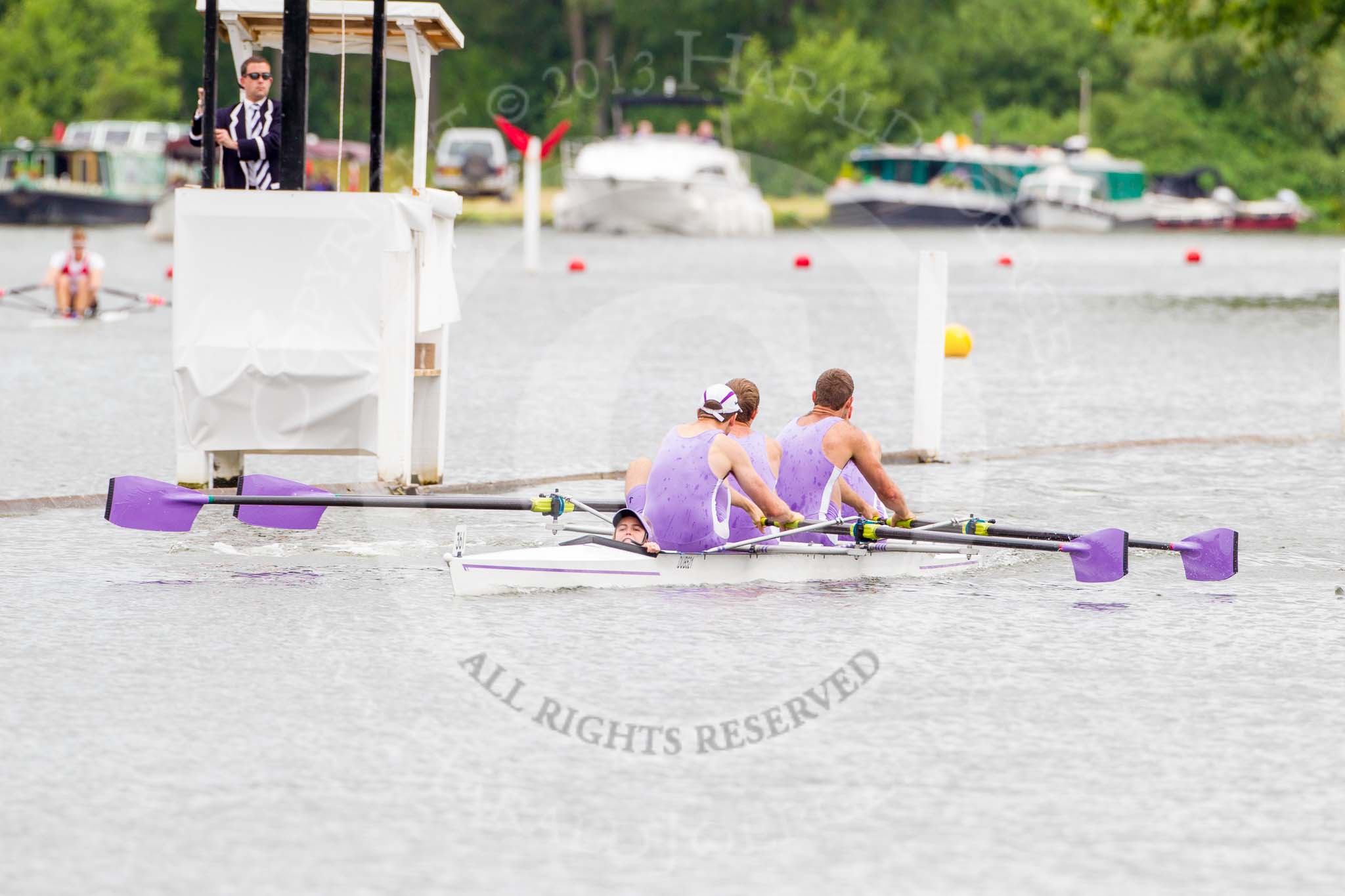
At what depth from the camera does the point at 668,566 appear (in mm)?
9648

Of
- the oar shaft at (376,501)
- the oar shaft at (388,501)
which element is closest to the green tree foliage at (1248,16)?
the oar shaft at (388,501)

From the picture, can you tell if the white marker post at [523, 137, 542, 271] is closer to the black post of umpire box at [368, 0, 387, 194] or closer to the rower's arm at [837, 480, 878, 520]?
the black post of umpire box at [368, 0, 387, 194]

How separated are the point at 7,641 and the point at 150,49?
71.3 metres

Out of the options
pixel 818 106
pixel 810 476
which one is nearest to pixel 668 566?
pixel 810 476

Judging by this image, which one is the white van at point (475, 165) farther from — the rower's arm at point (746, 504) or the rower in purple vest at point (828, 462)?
the rower's arm at point (746, 504)

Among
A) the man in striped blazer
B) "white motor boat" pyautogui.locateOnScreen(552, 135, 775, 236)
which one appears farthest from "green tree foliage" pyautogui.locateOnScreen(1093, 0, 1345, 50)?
"white motor boat" pyautogui.locateOnScreen(552, 135, 775, 236)

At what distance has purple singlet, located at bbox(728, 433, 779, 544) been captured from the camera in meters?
9.92

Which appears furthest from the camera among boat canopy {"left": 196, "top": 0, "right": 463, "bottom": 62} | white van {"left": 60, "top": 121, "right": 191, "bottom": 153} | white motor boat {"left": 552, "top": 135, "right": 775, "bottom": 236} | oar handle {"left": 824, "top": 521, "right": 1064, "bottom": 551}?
white van {"left": 60, "top": 121, "right": 191, "bottom": 153}

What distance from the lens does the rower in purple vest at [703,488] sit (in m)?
9.61

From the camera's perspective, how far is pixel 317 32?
529 inches

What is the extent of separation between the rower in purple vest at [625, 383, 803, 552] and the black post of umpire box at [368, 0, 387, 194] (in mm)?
3261

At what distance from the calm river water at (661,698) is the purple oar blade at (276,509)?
0.45 feet

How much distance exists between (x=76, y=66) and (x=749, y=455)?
69816mm

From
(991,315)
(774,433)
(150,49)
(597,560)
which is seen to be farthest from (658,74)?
(597,560)
